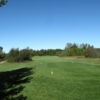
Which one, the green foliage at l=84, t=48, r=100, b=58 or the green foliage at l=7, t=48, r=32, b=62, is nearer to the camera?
the green foliage at l=7, t=48, r=32, b=62

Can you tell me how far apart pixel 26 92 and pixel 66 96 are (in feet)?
8.14

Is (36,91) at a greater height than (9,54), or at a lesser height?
lesser

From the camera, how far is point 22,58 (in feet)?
168

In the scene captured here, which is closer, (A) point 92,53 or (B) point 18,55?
(B) point 18,55

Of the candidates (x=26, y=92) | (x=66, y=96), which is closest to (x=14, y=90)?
(x=26, y=92)

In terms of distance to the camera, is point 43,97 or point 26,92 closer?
point 43,97

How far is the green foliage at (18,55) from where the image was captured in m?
50.2

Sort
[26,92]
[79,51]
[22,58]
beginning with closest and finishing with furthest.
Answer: [26,92] → [22,58] → [79,51]

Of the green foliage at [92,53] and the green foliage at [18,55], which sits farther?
the green foliage at [92,53]

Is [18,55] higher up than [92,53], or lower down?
lower down

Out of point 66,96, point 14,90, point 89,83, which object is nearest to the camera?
point 66,96

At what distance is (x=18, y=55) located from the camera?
166 ft

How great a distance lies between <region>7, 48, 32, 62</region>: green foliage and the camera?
50219 millimetres

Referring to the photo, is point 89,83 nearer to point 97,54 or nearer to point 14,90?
point 14,90
